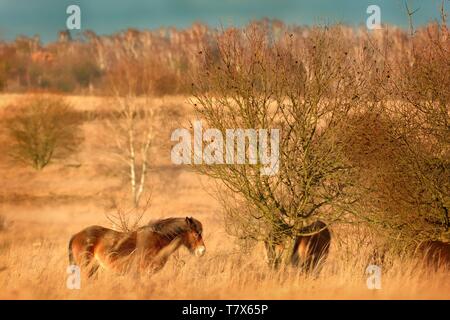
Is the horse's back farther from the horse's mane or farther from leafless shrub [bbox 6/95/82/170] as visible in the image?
leafless shrub [bbox 6/95/82/170]

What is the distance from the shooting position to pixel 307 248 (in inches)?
438

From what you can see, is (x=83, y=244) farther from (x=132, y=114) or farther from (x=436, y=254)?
(x=132, y=114)

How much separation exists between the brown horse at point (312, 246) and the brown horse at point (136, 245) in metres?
1.90

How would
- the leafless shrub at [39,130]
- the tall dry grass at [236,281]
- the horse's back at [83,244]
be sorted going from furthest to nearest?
the leafless shrub at [39,130], the horse's back at [83,244], the tall dry grass at [236,281]

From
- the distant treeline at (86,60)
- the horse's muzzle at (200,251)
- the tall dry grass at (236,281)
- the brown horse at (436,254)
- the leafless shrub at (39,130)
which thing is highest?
the distant treeline at (86,60)

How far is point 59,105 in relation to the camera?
4234 centimetres

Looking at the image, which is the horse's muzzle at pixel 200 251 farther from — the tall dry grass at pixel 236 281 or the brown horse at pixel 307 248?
the brown horse at pixel 307 248

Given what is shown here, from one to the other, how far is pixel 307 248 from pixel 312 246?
0.39 meters

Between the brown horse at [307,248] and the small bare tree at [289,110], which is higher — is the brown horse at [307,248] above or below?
below

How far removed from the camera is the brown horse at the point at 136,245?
9.92 m

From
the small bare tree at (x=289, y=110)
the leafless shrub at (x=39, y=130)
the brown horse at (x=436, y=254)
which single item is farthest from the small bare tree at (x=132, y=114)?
the brown horse at (x=436, y=254)

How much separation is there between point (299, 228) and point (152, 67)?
103 feet
